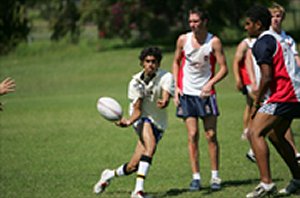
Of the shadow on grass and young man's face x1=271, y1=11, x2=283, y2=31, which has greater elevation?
young man's face x1=271, y1=11, x2=283, y2=31

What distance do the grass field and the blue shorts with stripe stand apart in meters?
0.96

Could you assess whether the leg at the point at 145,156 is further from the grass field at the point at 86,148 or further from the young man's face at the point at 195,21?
the young man's face at the point at 195,21

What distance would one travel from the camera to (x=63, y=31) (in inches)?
1922

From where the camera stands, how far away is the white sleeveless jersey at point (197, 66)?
382 inches

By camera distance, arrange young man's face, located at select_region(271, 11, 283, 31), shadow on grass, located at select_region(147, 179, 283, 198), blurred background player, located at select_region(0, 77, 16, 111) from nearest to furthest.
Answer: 1. blurred background player, located at select_region(0, 77, 16, 111)
2. shadow on grass, located at select_region(147, 179, 283, 198)
3. young man's face, located at select_region(271, 11, 283, 31)

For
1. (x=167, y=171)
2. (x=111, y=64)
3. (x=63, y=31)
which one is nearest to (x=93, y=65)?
(x=111, y=64)

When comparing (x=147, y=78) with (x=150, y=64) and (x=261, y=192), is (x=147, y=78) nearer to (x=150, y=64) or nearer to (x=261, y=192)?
(x=150, y=64)

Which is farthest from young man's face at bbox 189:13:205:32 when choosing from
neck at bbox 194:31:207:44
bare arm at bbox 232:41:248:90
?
bare arm at bbox 232:41:248:90

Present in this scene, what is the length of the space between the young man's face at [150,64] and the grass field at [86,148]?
1548 millimetres

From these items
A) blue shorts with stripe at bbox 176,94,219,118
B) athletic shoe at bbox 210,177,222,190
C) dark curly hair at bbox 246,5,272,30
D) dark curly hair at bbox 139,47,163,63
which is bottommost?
athletic shoe at bbox 210,177,222,190

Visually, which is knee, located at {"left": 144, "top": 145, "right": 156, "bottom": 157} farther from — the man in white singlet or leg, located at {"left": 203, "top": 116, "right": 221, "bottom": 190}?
leg, located at {"left": 203, "top": 116, "right": 221, "bottom": 190}

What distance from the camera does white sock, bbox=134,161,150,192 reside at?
8.67 metres

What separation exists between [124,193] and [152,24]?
3547 centimetres

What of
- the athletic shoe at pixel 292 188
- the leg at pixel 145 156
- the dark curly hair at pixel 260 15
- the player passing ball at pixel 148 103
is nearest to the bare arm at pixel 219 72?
the player passing ball at pixel 148 103
